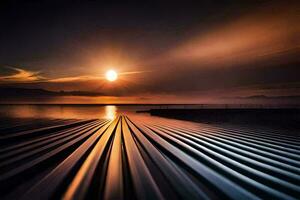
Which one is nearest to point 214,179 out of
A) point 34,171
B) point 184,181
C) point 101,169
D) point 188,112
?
point 184,181

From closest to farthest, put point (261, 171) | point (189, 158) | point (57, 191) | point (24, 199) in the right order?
1. point (24, 199)
2. point (57, 191)
3. point (261, 171)
4. point (189, 158)

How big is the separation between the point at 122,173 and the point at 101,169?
1.01 ft

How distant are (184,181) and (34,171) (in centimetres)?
189

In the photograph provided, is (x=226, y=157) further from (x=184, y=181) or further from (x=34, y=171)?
(x=34, y=171)

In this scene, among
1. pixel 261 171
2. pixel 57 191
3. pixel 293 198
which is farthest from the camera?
pixel 261 171

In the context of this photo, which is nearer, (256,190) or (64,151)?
(256,190)

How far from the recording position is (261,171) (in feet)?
7.70

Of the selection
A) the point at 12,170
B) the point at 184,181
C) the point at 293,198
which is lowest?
the point at 293,198

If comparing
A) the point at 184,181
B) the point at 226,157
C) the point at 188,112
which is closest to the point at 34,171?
the point at 184,181

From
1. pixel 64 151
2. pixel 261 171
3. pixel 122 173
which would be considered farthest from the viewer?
pixel 64 151

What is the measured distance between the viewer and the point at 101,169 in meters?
2.21

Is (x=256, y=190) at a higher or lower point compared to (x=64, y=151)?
lower

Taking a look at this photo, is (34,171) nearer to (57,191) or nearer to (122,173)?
(57,191)

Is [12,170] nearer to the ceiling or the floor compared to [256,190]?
nearer to the ceiling
